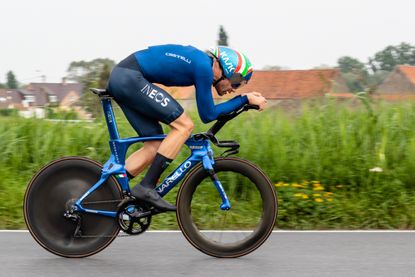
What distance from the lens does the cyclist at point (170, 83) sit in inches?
209

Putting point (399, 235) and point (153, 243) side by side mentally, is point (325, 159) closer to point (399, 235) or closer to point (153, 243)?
point (399, 235)

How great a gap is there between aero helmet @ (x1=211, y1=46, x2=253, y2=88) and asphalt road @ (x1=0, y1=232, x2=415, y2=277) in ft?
4.51

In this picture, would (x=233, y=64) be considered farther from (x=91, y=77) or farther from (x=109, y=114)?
(x=91, y=77)

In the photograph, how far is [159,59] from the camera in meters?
5.36

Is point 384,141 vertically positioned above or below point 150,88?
below

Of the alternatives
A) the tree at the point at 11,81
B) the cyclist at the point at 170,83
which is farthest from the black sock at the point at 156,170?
the tree at the point at 11,81

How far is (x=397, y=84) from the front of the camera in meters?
10.1

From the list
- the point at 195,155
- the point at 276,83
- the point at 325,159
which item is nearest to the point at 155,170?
the point at 195,155

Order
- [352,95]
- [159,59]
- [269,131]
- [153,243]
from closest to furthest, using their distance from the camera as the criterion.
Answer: [159,59], [153,243], [269,131], [352,95]

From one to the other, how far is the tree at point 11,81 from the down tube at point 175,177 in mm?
5464

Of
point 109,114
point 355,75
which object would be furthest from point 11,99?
point 109,114

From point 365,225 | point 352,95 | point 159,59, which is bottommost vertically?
point 365,225

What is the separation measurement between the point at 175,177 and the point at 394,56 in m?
7.45

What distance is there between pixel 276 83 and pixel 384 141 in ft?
10.0
